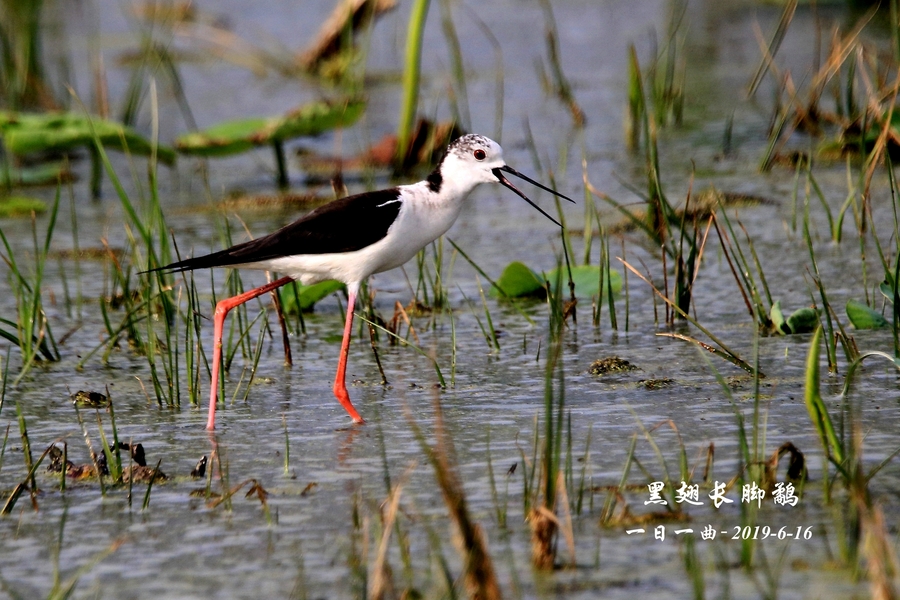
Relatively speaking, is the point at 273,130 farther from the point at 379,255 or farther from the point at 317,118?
the point at 379,255

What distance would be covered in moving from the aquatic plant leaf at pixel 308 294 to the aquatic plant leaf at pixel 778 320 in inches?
72.5

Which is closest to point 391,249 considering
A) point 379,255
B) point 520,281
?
point 379,255

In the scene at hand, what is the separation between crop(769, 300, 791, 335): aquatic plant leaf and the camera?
190 inches

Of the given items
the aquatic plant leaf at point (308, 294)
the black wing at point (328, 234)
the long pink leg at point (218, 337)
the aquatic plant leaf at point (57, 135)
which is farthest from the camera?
the aquatic plant leaf at point (57, 135)

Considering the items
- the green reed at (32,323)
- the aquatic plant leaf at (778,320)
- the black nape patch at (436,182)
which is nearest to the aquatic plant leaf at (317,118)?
the green reed at (32,323)

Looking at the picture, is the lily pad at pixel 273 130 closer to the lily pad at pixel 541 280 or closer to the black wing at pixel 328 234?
the lily pad at pixel 541 280

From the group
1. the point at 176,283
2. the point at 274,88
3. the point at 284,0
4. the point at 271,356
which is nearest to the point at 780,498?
the point at 271,356

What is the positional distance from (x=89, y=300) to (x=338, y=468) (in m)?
2.69

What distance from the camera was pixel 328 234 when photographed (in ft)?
15.1

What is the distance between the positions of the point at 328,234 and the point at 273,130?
120 inches

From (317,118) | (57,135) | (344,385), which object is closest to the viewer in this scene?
(344,385)

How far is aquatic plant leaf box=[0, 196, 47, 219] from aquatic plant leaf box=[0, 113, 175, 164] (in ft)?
1.13

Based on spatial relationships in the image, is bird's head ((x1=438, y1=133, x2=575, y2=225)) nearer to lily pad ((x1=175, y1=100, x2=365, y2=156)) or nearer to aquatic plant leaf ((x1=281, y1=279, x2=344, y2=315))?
aquatic plant leaf ((x1=281, y1=279, x2=344, y2=315))

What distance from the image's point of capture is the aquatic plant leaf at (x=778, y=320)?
190 inches
